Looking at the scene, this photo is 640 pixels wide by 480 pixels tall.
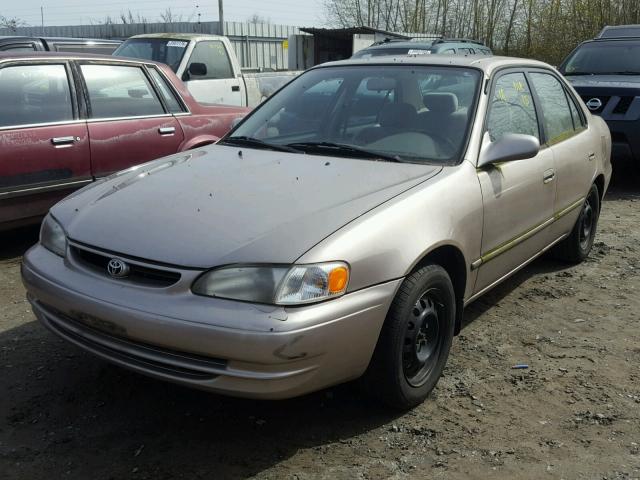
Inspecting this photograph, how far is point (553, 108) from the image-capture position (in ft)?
15.1

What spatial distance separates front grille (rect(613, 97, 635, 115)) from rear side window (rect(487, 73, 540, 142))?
4.49 metres

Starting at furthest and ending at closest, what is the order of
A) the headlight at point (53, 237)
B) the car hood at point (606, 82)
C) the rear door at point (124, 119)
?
1. the car hood at point (606, 82)
2. the rear door at point (124, 119)
3. the headlight at point (53, 237)

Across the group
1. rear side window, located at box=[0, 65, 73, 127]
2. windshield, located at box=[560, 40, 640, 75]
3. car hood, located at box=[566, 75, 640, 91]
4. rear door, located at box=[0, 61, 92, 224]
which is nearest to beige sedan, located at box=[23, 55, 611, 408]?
rear door, located at box=[0, 61, 92, 224]

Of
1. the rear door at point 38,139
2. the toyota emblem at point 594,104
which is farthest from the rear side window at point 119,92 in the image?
the toyota emblem at point 594,104

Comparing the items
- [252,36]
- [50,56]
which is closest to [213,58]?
[50,56]

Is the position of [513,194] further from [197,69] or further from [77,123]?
[197,69]

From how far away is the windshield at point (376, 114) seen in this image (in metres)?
3.57

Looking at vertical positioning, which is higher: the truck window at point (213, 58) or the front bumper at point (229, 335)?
the truck window at point (213, 58)

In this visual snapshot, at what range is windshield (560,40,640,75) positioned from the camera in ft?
29.9

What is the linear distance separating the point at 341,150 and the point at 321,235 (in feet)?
3.59

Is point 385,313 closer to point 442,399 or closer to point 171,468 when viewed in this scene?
point 442,399

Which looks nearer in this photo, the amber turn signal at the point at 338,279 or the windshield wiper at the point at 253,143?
the amber turn signal at the point at 338,279

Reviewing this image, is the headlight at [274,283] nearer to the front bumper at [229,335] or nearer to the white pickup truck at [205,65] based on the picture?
the front bumper at [229,335]

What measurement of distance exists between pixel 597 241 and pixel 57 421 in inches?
189
